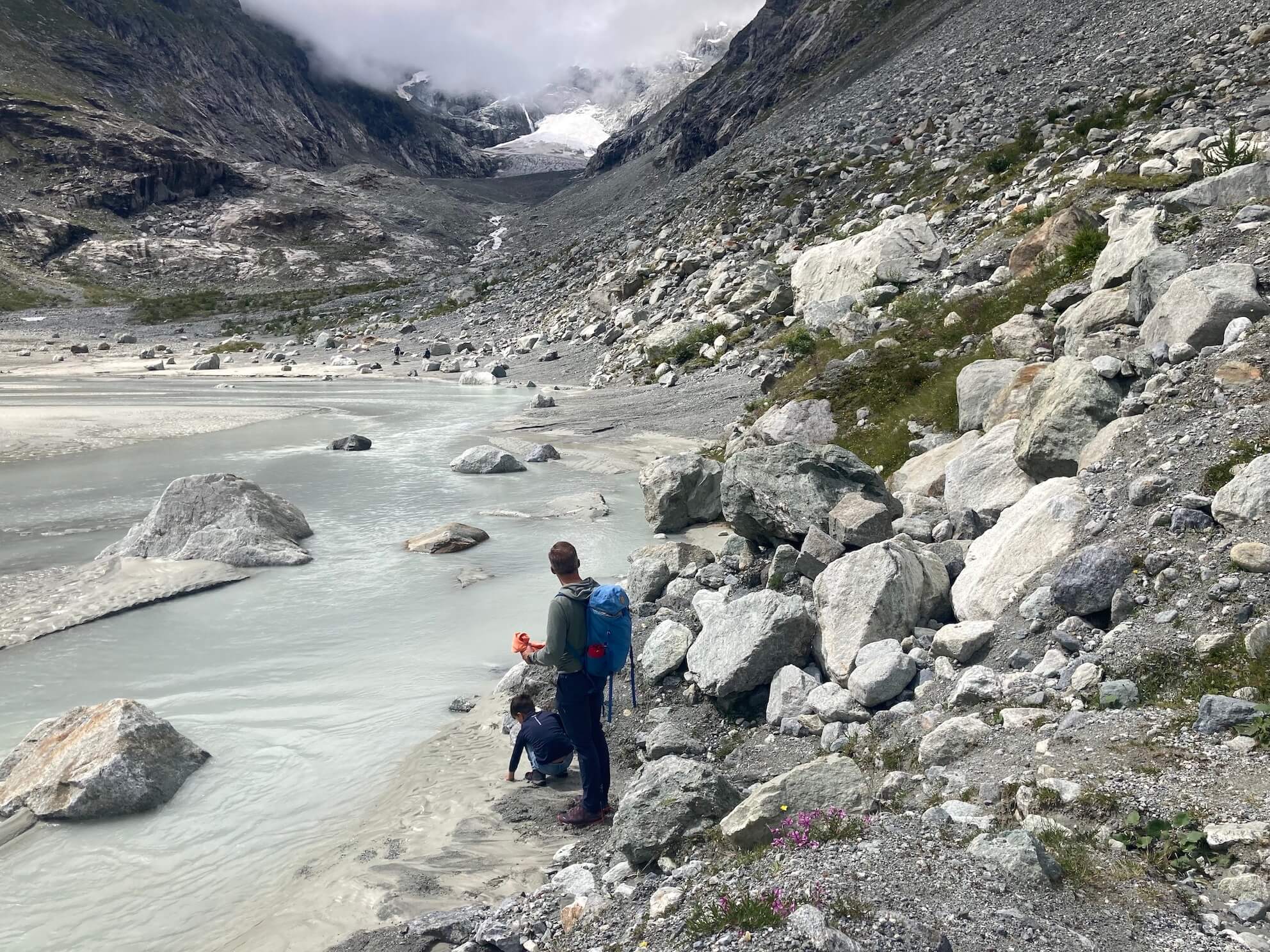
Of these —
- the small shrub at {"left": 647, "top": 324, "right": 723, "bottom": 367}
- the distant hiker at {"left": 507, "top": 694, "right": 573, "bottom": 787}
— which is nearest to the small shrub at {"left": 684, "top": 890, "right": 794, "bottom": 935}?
the distant hiker at {"left": 507, "top": 694, "right": 573, "bottom": 787}

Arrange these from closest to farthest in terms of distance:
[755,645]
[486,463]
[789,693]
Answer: [789,693] → [755,645] → [486,463]

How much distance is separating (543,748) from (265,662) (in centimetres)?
505

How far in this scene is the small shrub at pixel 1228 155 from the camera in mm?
17641

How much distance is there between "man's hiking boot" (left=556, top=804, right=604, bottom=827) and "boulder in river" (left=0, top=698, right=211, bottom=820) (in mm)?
3701

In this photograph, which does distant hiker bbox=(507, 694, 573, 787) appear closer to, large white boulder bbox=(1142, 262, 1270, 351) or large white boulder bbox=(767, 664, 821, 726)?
large white boulder bbox=(767, 664, 821, 726)

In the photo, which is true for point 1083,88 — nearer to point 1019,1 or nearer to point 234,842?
point 1019,1

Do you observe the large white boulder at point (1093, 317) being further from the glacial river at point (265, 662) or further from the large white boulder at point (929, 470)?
the glacial river at point (265, 662)

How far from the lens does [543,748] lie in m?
7.79

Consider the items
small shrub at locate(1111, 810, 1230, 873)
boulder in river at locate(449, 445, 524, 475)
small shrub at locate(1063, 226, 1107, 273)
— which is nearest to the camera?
small shrub at locate(1111, 810, 1230, 873)

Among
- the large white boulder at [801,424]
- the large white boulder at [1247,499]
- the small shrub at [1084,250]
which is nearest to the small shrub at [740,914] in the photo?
the large white boulder at [1247,499]

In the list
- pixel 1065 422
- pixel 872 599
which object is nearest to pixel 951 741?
pixel 872 599

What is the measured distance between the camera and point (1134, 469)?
321 inches

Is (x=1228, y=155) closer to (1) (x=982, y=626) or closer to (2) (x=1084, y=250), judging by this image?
(2) (x=1084, y=250)

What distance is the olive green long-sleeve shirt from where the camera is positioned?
6.94 meters
